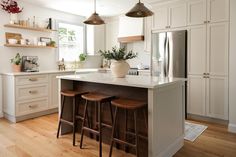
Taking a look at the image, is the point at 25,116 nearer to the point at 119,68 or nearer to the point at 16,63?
the point at 16,63

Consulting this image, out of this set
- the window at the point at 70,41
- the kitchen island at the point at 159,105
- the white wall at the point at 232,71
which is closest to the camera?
the kitchen island at the point at 159,105

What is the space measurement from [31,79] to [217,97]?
12.3 feet

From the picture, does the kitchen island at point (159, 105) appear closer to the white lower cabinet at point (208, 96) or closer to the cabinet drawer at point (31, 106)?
the white lower cabinet at point (208, 96)

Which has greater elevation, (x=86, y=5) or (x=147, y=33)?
(x=86, y=5)

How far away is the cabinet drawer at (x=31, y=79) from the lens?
3826 mm

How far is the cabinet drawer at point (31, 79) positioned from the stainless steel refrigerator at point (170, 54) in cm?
251

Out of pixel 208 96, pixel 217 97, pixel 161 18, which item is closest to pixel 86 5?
pixel 161 18

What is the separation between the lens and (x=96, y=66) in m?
6.21

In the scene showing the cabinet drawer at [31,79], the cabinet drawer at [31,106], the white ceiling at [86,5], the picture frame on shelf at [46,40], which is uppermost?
the white ceiling at [86,5]

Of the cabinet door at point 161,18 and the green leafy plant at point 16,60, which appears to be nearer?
the green leafy plant at point 16,60

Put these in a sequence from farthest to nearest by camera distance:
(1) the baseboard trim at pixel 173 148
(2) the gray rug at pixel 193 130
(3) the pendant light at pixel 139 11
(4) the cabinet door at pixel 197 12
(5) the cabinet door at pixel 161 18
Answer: (5) the cabinet door at pixel 161 18 < (4) the cabinet door at pixel 197 12 < (2) the gray rug at pixel 193 130 < (3) the pendant light at pixel 139 11 < (1) the baseboard trim at pixel 173 148

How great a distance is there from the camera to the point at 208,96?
379cm

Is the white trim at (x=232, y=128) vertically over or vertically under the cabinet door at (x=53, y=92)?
under

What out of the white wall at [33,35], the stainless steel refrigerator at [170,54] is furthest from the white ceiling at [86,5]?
the stainless steel refrigerator at [170,54]
